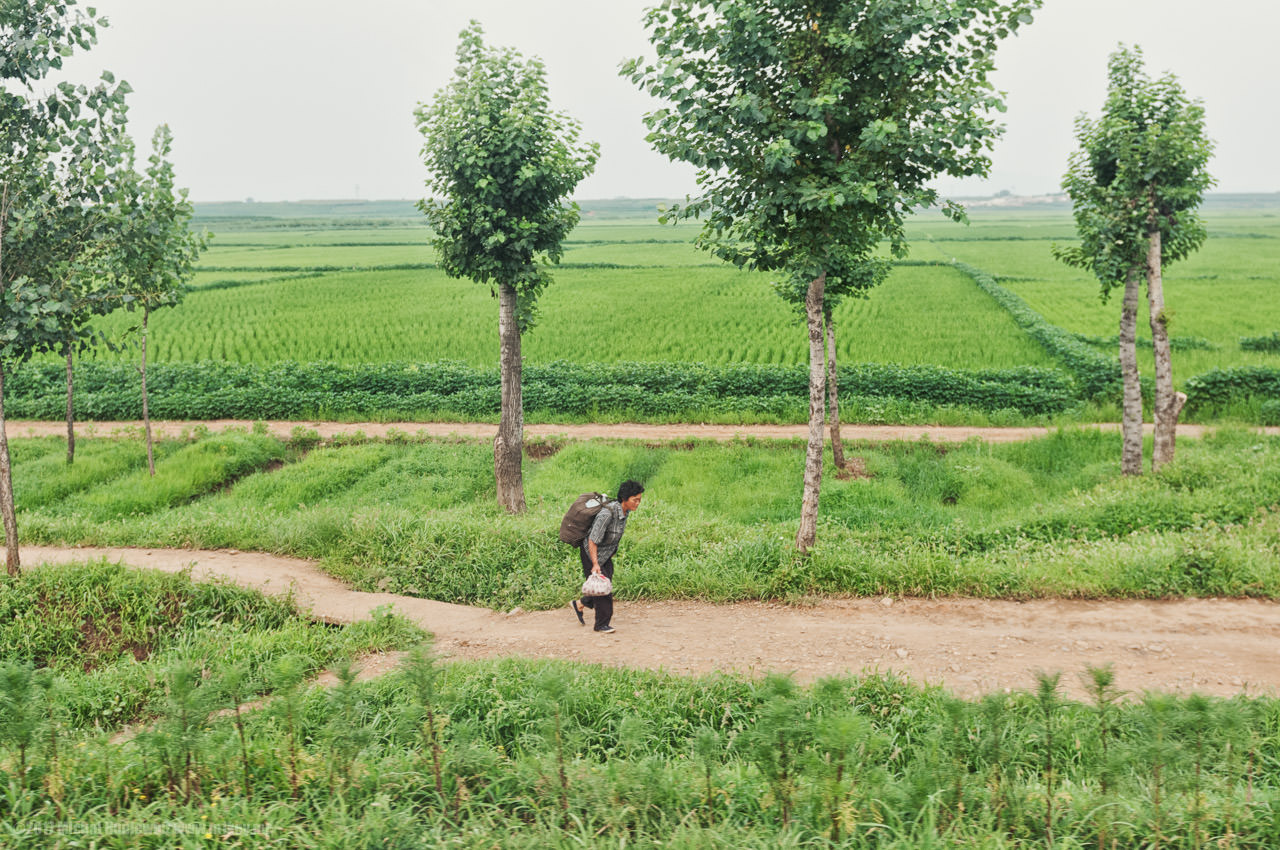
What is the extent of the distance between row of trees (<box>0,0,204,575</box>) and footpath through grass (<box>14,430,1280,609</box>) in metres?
3.29

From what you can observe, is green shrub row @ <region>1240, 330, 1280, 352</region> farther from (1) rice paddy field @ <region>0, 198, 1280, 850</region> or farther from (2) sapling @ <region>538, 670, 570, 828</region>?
(2) sapling @ <region>538, 670, 570, 828</region>

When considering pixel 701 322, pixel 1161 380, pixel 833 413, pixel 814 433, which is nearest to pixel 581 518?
pixel 814 433

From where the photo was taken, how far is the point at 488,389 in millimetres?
20406

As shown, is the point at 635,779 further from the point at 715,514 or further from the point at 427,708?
the point at 715,514

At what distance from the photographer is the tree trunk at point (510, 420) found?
1284cm

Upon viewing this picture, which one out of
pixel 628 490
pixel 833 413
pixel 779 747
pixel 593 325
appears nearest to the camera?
pixel 779 747

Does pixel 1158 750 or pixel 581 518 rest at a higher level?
pixel 581 518

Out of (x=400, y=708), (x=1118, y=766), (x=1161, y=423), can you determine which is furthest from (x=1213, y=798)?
(x=1161, y=423)

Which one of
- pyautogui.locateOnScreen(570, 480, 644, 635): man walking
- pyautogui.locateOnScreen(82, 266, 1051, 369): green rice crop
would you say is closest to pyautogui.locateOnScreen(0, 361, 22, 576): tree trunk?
pyautogui.locateOnScreen(570, 480, 644, 635): man walking

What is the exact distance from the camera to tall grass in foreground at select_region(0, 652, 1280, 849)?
14.0 ft

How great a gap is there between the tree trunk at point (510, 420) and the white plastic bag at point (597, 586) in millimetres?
5503

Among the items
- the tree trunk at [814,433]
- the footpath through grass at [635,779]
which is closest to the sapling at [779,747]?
the footpath through grass at [635,779]

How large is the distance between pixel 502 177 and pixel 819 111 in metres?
5.60

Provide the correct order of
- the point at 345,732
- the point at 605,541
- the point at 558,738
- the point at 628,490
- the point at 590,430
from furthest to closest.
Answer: the point at 590,430
the point at 605,541
the point at 628,490
the point at 345,732
the point at 558,738
